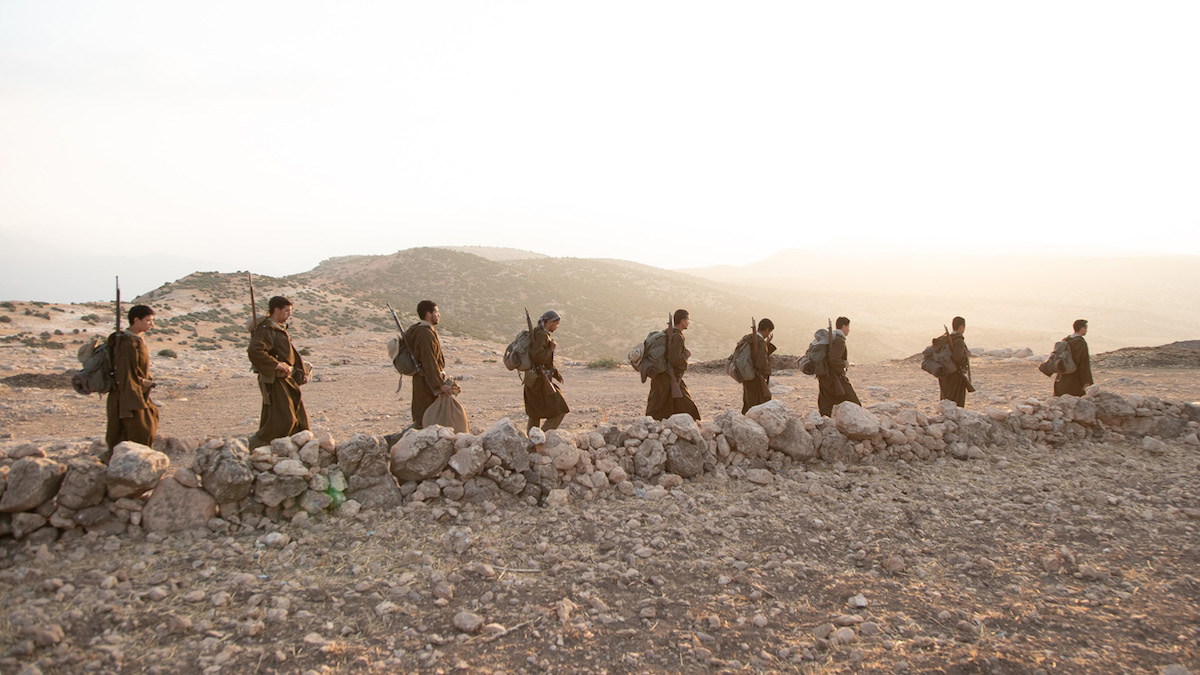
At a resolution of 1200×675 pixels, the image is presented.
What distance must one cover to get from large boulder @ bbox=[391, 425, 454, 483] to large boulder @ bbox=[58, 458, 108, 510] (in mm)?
1713

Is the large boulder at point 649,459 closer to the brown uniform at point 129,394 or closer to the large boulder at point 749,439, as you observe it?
the large boulder at point 749,439

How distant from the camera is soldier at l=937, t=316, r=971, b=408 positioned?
781 centimetres

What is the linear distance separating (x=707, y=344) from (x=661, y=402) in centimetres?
3264

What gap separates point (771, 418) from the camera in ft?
18.2

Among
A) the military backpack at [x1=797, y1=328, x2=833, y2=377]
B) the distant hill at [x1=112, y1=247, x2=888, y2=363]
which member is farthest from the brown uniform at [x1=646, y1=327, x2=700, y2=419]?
the distant hill at [x1=112, y1=247, x2=888, y2=363]

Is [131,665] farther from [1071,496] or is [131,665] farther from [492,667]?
[1071,496]

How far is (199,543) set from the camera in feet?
11.8

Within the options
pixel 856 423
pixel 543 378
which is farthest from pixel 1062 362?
pixel 543 378

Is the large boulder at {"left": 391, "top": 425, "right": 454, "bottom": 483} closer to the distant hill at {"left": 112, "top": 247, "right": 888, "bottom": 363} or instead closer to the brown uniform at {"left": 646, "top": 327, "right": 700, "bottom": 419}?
the brown uniform at {"left": 646, "top": 327, "right": 700, "bottom": 419}

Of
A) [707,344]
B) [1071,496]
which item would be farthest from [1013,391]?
[707,344]

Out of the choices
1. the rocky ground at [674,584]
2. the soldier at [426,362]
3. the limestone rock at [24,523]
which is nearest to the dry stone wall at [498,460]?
the limestone rock at [24,523]

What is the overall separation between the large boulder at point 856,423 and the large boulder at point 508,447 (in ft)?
10.5

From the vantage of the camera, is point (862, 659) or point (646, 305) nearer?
point (862, 659)

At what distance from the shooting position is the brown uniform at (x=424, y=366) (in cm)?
559
